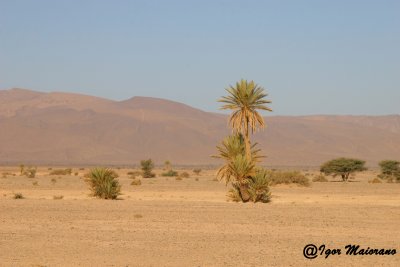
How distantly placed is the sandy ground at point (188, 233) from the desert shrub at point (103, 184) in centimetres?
429

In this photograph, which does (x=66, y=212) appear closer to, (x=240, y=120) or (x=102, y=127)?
(x=240, y=120)

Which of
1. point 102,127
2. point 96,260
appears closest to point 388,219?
point 96,260

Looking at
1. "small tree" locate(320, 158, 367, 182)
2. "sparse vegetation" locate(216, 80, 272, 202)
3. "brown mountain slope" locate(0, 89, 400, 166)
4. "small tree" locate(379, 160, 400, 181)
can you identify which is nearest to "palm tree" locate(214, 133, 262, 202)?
"sparse vegetation" locate(216, 80, 272, 202)

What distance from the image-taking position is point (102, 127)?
176m

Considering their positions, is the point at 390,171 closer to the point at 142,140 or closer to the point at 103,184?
the point at 103,184

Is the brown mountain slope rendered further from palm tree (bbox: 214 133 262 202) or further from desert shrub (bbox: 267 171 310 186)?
palm tree (bbox: 214 133 262 202)

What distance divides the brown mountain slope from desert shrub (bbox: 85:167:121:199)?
356 feet

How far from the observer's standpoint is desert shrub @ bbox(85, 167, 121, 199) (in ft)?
115

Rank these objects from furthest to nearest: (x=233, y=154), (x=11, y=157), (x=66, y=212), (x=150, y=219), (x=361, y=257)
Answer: (x=11, y=157) → (x=233, y=154) → (x=66, y=212) → (x=150, y=219) → (x=361, y=257)

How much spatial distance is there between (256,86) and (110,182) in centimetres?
871

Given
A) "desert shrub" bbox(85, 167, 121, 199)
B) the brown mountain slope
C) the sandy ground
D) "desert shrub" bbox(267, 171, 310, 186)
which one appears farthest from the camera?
the brown mountain slope

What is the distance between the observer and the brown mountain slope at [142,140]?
154525 millimetres

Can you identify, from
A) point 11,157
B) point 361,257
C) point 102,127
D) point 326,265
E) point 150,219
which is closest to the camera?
point 326,265

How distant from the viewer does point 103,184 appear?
3556cm
